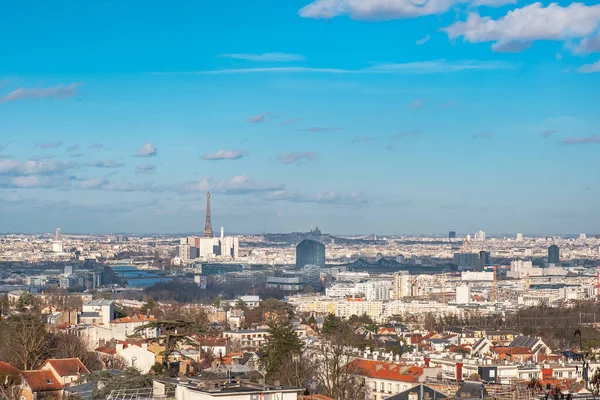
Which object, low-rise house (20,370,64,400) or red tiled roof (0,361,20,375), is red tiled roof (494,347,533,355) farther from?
low-rise house (20,370,64,400)

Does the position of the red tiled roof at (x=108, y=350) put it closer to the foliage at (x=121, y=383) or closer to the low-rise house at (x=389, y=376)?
the low-rise house at (x=389, y=376)

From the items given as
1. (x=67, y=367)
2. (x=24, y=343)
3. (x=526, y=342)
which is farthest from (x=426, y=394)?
(x=526, y=342)

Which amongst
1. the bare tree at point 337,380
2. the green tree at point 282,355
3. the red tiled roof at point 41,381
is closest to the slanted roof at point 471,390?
the bare tree at point 337,380

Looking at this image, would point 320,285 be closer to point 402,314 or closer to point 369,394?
point 402,314

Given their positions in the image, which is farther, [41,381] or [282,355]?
[282,355]

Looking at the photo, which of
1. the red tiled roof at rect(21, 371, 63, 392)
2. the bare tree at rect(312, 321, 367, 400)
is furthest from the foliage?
the bare tree at rect(312, 321, 367, 400)

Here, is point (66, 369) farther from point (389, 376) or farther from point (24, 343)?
point (389, 376)
